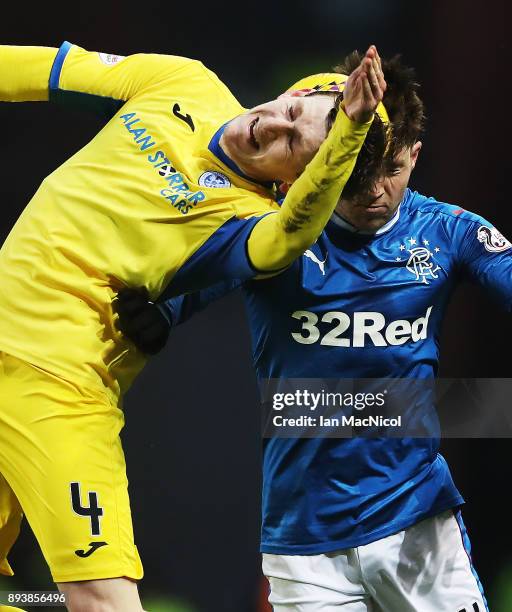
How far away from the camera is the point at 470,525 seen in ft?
9.78

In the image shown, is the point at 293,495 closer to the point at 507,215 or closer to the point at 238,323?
the point at 238,323

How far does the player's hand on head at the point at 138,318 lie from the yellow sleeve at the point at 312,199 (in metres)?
0.23

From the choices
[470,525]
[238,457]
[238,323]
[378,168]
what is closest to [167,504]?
[238,457]

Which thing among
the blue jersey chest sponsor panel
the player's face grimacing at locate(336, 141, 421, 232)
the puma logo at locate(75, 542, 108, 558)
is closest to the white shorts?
the blue jersey chest sponsor panel

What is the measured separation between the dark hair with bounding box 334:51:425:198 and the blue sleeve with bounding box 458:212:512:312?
0.71 feet

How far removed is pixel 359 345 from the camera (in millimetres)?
2287

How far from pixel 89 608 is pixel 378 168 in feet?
3.14

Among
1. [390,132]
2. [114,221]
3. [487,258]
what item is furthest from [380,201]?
[114,221]

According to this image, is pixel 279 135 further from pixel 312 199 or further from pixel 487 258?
pixel 487 258

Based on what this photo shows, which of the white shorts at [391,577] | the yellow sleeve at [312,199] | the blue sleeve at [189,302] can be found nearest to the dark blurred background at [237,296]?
the blue sleeve at [189,302]

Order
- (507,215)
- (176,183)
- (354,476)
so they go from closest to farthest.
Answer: (176,183) < (354,476) < (507,215)

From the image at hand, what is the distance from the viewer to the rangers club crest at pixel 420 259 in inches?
90.6

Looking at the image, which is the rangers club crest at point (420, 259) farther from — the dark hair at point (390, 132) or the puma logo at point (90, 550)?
the puma logo at point (90, 550)

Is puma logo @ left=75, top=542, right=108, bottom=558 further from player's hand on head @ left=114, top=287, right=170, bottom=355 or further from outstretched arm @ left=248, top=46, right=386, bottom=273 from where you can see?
outstretched arm @ left=248, top=46, right=386, bottom=273
